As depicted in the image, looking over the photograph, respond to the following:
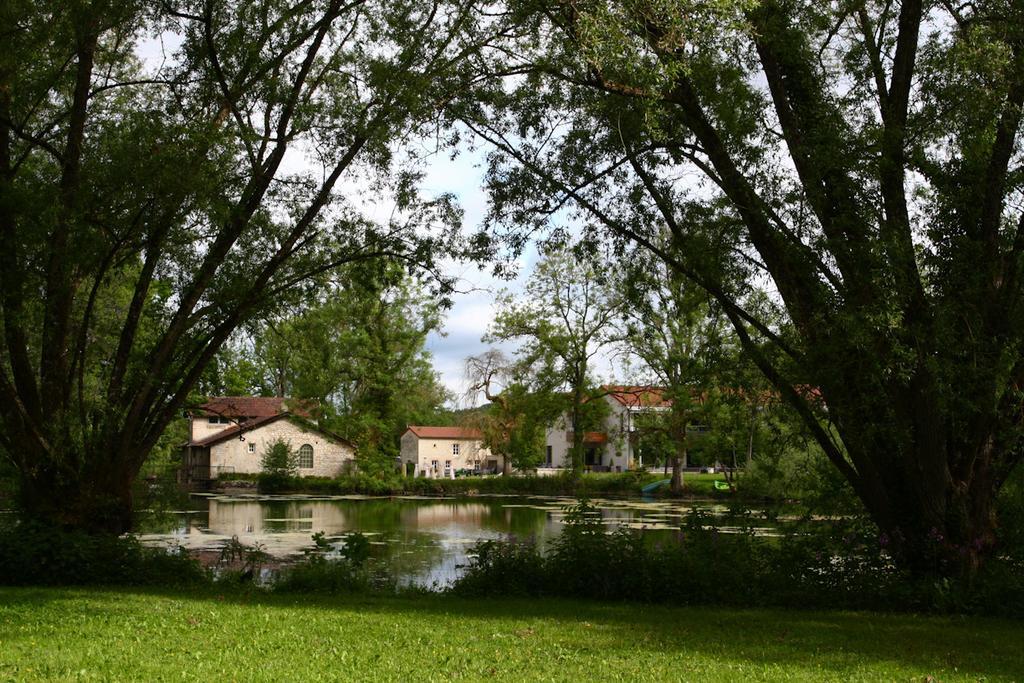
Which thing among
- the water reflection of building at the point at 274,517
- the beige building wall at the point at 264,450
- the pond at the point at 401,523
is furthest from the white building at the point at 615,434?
the water reflection of building at the point at 274,517

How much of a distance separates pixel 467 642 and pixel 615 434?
38082 millimetres

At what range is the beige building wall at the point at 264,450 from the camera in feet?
174

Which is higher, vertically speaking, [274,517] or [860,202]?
[860,202]

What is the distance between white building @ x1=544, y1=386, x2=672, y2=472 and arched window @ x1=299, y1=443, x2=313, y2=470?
14308mm

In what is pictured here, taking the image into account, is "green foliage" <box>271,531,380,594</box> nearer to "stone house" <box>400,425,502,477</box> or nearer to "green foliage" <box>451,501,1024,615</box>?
"green foliage" <box>451,501,1024,615</box>

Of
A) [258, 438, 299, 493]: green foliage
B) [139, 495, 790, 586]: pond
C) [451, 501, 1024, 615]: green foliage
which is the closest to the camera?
[451, 501, 1024, 615]: green foliage

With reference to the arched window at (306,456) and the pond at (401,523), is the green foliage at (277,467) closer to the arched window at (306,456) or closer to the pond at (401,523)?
the arched window at (306,456)

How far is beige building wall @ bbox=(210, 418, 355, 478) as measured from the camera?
174 ft

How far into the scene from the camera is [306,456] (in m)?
53.4

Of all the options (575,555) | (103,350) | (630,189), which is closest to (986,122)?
(630,189)

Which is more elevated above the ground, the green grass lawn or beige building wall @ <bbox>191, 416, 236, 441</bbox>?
beige building wall @ <bbox>191, 416, 236, 441</bbox>

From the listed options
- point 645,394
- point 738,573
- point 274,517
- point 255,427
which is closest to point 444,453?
point 255,427

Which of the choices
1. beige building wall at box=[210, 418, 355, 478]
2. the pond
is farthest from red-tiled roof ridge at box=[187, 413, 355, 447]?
the pond

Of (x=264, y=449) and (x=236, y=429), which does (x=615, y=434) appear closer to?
(x=264, y=449)
